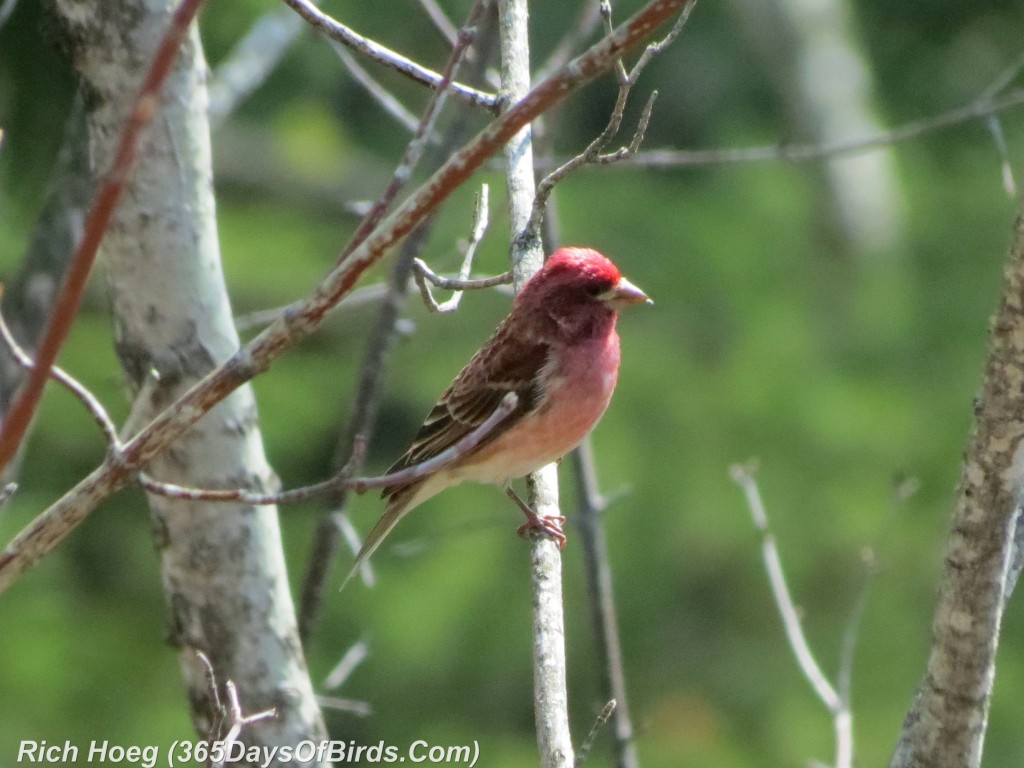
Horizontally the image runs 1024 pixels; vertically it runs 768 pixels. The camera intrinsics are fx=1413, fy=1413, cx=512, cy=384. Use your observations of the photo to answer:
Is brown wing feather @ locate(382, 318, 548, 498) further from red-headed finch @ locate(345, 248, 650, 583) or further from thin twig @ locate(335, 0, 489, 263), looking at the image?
thin twig @ locate(335, 0, 489, 263)

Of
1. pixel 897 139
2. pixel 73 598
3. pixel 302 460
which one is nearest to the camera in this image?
pixel 897 139

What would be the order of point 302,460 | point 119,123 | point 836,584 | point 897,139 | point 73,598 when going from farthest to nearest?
point 302,460, point 73,598, point 836,584, point 897,139, point 119,123

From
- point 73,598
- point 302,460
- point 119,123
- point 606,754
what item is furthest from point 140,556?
point 119,123

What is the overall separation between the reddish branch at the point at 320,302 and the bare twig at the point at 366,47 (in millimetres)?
852

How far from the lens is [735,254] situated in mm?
7766

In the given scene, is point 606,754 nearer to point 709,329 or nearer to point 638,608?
point 638,608

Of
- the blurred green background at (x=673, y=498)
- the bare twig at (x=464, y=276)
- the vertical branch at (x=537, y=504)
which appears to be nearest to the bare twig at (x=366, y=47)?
the vertical branch at (x=537, y=504)

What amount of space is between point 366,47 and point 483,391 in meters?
1.85

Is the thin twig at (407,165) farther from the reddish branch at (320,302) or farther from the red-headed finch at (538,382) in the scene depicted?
the red-headed finch at (538,382)

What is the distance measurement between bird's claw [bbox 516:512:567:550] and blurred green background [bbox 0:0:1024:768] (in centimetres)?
201

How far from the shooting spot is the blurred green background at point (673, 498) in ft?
22.7

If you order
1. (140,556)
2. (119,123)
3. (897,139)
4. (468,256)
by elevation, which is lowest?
(468,256)

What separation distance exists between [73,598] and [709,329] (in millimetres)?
4018

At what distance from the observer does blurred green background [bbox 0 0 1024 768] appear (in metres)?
6.91
